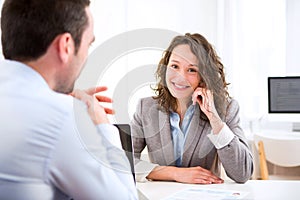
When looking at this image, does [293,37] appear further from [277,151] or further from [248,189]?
[248,189]

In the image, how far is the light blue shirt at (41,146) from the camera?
0.96m

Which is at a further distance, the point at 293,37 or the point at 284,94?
the point at 293,37

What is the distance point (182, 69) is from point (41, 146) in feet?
2.25

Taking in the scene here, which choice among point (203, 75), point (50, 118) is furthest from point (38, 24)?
point (203, 75)

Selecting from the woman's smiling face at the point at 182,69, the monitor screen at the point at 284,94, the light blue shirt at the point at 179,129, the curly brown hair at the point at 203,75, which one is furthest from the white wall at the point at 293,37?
the woman's smiling face at the point at 182,69

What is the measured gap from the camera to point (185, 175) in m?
1.68

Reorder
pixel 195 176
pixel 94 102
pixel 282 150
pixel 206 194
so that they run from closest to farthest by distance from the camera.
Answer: pixel 94 102 → pixel 206 194 → pixel 195 176 → pixel 282 150

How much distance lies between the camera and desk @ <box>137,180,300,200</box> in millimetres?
1467

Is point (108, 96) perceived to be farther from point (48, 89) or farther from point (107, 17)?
point (107, 17)

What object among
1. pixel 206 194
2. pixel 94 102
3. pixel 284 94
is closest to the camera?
pixel 94 102

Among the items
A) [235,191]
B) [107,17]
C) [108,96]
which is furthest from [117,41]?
[107,17]

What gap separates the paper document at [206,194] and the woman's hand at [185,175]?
126 millimetres

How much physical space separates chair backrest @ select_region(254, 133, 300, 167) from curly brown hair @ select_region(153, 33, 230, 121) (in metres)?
1.50

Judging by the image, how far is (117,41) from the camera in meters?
1.18
